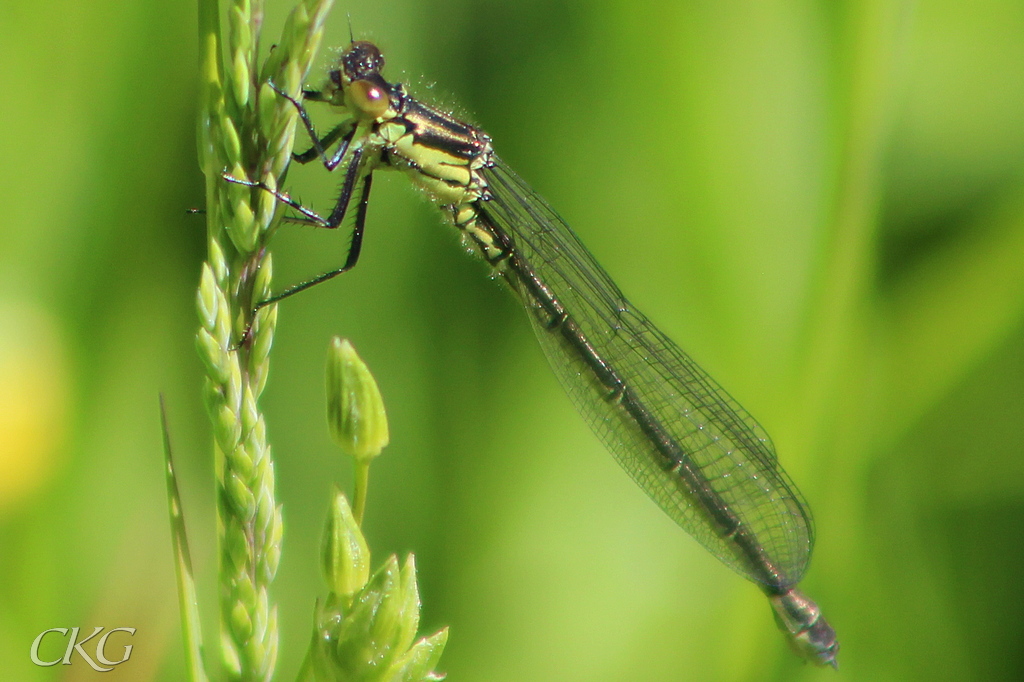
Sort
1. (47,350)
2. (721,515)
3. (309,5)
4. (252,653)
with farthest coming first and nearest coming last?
(721,515), (47,350), (309,5), (252,653)

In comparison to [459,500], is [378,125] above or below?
above

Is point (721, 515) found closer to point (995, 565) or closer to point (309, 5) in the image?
point (995, 565)

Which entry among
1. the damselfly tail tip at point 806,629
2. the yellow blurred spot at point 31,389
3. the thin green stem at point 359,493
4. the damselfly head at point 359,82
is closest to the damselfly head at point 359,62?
the damselfly head at point 359,82

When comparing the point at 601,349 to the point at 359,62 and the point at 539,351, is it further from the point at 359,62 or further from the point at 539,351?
the point at 359,62

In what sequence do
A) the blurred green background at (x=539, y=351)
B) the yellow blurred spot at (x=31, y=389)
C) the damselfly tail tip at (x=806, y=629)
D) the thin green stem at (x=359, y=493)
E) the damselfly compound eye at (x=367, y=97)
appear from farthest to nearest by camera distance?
the damselfly compound eye at (x=367, y=97) < the damselfly tail tip at (x=806, y=629) < the blurred green background at (x=539, y=351) < the yellow blurred spot at (x=31, y=389) < the thin green stem at (x=359, y=493)

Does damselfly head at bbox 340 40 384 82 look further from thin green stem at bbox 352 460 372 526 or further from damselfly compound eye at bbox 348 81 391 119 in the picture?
thin green stem at bbox 352 460 372 526

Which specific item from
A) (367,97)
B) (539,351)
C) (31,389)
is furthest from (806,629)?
(31,389)

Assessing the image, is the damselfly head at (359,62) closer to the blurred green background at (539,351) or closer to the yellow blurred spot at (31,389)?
the blurred green background at (539,351)

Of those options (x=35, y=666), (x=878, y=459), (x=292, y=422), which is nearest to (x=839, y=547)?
(x=878, y=459)
